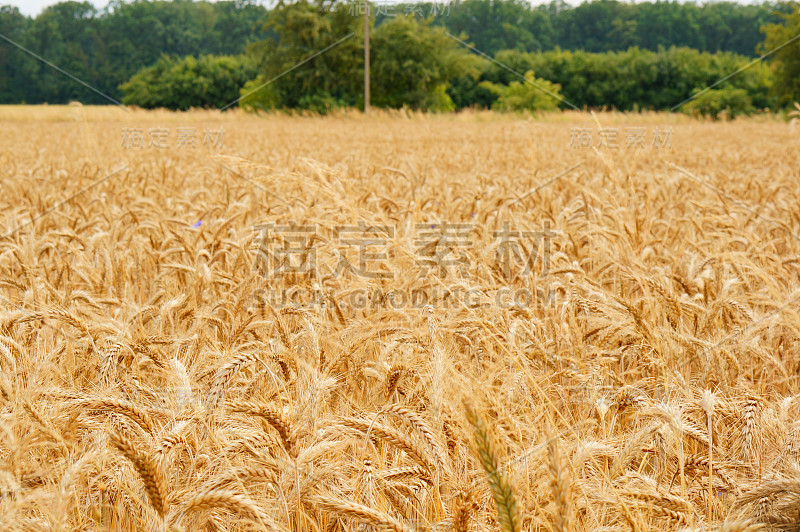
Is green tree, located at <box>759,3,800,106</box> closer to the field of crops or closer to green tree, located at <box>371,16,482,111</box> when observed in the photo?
green tree, located at <box>371,16,482,111</box>

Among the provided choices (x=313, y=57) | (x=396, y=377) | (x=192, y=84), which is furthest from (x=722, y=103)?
(x=396, y=377)

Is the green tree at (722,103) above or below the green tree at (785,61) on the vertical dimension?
A: below

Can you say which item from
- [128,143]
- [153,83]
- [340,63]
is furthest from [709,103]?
[153,83]

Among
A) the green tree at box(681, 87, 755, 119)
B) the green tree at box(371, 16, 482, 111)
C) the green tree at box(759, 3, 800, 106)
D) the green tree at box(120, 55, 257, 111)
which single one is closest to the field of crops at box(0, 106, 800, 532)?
the green tree at box(759, 3, 800, 106)

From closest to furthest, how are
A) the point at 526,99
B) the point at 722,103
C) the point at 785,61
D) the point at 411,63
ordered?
the point at 785,61
the point at 411,63
the point at 526,99
the point at 722,103

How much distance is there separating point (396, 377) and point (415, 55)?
2487 centimetres

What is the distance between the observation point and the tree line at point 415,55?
2355 centimetres

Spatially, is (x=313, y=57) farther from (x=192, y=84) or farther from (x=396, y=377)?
(x=396, y=377)

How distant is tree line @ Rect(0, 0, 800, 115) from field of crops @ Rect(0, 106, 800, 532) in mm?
1507

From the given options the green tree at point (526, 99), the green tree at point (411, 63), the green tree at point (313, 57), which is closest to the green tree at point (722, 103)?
the green tree at point (526, 99)

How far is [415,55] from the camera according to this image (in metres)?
24.4

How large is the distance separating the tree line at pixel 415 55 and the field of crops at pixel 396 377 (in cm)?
151

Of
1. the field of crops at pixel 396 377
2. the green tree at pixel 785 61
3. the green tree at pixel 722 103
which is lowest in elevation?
the field of crops at pixel 396 377

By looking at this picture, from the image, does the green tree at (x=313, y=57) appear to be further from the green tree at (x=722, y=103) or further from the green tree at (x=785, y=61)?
the green tree at (x=785, y=61)
